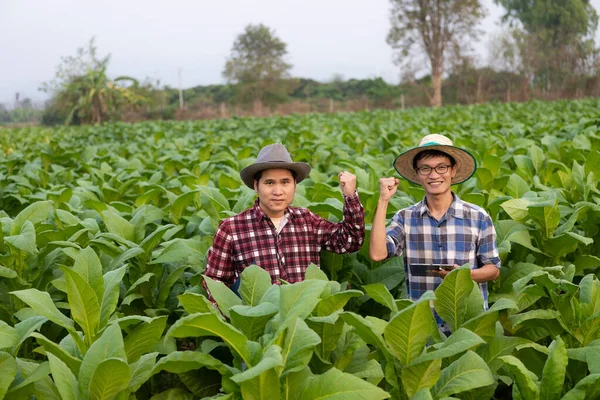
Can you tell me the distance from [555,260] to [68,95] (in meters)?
35.5

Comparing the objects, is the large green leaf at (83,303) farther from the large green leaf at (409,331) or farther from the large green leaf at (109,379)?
the large green leaf at (409,331)

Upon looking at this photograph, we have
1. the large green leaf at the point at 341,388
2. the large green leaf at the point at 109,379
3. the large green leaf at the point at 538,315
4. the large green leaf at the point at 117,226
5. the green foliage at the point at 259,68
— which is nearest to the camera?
the large green leaf at the point at 341,388

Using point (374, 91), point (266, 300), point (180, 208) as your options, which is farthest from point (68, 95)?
point (266, 300)

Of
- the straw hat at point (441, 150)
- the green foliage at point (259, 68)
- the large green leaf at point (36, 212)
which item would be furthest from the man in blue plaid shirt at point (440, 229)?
the green foliage at point (259, 68)

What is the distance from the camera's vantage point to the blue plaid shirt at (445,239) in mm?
2949

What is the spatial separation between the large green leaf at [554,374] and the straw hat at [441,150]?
1240 millimetres

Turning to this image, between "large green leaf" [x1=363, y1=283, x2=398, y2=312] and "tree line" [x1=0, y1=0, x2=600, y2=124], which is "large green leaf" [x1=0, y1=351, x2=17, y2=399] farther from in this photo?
"tree line" [x1=0, y1=0, x2=600, y2=124]

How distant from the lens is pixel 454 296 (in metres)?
2.20

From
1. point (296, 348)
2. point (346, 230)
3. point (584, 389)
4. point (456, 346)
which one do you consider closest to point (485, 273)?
point (346, 230)

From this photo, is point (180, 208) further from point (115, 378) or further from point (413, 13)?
point (413, 13)

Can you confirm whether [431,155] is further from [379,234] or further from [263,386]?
[263,386]

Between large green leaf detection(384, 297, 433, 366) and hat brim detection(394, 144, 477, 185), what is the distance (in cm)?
121

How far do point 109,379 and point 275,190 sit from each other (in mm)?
1343

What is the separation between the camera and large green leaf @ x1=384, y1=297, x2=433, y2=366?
5.96 feet
